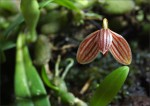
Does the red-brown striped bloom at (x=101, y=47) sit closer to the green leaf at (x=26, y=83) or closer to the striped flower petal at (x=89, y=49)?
the striped flower petal at (x=89, y=49)

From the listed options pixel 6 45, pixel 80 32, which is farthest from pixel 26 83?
pixel 80 32

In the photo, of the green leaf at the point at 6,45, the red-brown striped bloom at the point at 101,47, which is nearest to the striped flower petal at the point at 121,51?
the red-brown striped bloom at the point at 101,47

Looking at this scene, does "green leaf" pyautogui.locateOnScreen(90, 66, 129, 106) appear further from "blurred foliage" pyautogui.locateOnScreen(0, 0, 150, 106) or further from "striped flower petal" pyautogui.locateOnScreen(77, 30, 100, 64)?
"blurred foliage" pyautogui.locateOnScreen(0, 0, 150, 106)

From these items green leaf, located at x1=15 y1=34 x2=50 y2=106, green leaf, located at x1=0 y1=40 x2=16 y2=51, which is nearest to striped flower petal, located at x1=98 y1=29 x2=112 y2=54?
green leaf, located at x1=15 y1=34 x2=50 y2=106

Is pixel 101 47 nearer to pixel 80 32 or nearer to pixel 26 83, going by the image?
pixel 26 83

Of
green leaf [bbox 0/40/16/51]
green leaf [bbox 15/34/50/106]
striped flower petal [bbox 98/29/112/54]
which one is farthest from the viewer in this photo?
green leaf [bbox 0/40/16/51]

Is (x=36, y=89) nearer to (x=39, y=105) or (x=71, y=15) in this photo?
(x=39, y=105)

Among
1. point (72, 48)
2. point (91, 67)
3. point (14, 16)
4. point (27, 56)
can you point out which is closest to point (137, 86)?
point (91, 67)
